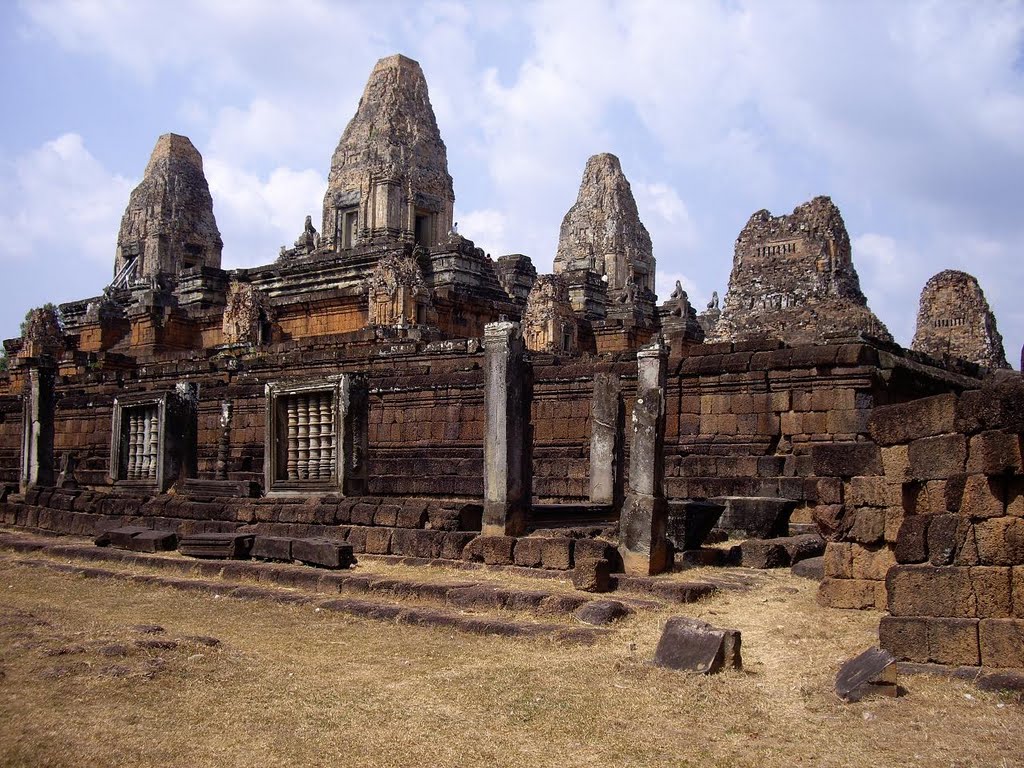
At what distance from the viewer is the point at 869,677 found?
6348mm

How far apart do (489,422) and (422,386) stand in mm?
7384

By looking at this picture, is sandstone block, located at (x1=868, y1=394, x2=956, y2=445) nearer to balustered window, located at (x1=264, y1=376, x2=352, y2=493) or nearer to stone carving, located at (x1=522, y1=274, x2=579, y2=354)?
balustered window, located at (x1=264, y1=376, x2=352, y2=493)

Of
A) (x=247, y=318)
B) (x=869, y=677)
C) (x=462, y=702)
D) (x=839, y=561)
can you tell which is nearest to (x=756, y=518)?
(x=839, y=561)

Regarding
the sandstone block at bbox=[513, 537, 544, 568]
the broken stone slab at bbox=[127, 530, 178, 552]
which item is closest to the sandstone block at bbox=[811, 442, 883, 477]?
the sandstone block at bbox=[513, 537, 544, 568]

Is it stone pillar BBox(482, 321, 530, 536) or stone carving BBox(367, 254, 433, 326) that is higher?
stone carving BBox(367, 254, 433, 326)

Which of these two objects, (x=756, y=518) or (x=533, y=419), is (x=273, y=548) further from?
(x=533, y=419)

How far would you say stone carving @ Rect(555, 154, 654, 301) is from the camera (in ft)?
164

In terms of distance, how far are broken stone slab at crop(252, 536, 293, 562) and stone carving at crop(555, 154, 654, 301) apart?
37.7 m

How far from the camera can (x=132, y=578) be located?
11789 millimetres

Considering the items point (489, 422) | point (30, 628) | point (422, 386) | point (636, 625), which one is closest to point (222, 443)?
point (422, 386)

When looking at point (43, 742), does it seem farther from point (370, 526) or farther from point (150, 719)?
point (370, 526)

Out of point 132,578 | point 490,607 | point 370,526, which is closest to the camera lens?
point 490,607

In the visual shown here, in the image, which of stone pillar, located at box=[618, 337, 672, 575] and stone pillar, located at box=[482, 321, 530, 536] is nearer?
stone pillar, located at box=[618, 337, 672, 575]

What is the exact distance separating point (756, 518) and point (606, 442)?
2.07 metres
